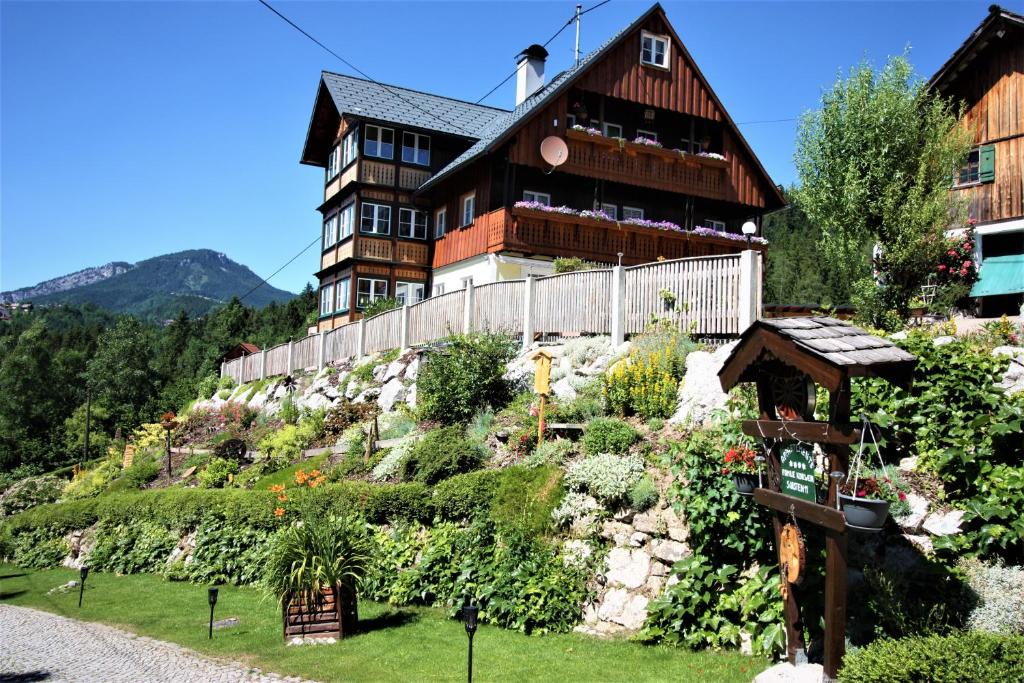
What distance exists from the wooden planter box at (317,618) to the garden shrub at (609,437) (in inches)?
160

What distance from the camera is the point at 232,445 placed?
2094 centimetres

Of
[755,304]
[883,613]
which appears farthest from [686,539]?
[755,304]

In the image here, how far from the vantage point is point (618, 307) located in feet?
49.1

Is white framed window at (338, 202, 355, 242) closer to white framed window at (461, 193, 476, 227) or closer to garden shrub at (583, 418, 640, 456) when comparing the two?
white framed window at (461, 193, 476, 227)

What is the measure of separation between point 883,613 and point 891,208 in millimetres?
12594

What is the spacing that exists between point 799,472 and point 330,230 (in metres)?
31.4

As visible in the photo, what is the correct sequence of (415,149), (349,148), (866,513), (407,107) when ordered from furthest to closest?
(407,107)
(349,148)
(415,149)
(866,513)

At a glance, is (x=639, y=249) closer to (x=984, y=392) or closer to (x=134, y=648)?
(x=984, y=392)

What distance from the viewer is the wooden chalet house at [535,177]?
85.5ft

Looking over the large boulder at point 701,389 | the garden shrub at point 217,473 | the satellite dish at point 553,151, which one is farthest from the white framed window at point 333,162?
the large boulder at point 701,389

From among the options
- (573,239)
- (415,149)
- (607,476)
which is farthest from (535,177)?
(607,476)

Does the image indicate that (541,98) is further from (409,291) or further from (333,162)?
(333,162)

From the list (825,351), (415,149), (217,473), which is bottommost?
(217,473)

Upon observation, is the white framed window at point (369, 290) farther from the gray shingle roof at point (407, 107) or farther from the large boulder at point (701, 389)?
the large boulder at point (701, 389)
